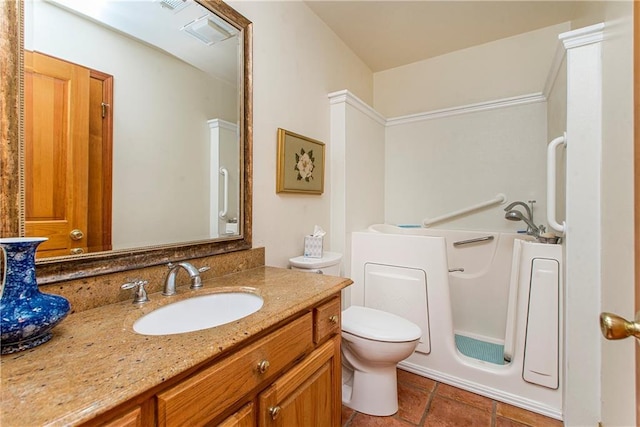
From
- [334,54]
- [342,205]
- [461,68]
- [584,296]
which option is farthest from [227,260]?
[461,68]

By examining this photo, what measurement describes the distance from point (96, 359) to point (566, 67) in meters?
2.18

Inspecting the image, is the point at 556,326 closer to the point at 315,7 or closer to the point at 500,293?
the point at 500,293

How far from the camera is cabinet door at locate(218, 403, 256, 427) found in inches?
28.7

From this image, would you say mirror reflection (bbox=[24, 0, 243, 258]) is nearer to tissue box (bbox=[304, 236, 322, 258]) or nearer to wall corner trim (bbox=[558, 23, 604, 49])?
tissue box (bbox=[304, 236, 322, 258])

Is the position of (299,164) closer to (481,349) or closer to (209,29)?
(209,29)

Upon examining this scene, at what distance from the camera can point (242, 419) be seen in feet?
2.50

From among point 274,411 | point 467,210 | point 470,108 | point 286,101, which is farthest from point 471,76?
point 274,411

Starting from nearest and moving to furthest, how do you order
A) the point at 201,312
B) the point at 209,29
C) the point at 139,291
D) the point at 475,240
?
the point at 139,291 → the point at 201,312 → the point at 209,29 → the point at 475,240

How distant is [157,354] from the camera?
2.08ft

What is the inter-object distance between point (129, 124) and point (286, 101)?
0.94m

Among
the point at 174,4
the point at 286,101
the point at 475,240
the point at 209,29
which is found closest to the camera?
the point at 174,4

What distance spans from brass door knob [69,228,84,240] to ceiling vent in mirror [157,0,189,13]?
3.05 ft

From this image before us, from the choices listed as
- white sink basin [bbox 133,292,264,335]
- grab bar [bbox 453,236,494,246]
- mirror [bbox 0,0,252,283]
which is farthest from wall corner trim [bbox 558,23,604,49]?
white sink basin [bbox 133,292,264,335]

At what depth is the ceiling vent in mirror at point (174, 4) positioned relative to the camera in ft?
3.87
